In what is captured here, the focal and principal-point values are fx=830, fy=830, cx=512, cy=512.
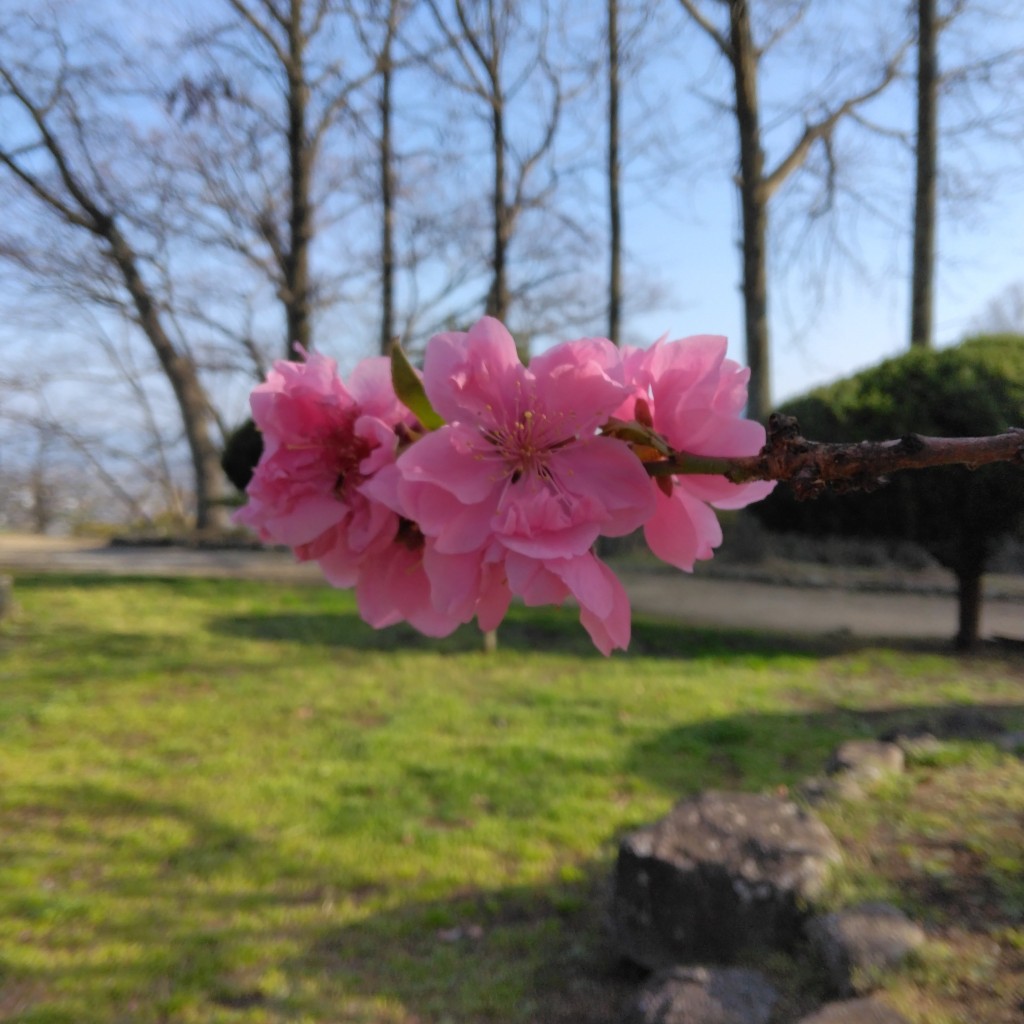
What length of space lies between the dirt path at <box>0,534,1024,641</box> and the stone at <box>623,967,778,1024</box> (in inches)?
198

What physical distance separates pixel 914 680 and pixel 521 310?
26.6 ft

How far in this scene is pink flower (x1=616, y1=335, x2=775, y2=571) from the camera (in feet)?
2.26

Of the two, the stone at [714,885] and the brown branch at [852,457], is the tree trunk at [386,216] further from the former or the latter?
the brown branch at [852,457]

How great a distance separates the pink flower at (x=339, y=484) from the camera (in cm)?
76

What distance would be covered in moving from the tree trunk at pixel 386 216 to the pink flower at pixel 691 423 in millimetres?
8378

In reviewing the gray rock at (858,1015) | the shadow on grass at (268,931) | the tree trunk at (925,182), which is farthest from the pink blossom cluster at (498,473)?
the tree trunk at (925,182)

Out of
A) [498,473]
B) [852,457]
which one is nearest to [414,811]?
[498,473]

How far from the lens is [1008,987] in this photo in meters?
2.18

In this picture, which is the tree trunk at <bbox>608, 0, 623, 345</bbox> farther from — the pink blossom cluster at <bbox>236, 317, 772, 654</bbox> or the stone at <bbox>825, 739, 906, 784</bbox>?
the pink blossom cluster at <bbox>236, 317, 772, 654</bbox>

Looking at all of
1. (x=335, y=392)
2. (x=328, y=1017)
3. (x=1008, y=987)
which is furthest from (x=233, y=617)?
(x=335, y=392)

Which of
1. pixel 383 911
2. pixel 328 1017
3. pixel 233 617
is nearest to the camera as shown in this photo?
pixel 328 1017

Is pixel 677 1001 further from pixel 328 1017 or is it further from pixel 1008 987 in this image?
pixel 328 1017

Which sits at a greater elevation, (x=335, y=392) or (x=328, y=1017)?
(x=335, y=392)

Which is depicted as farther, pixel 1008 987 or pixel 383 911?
pixel 383 911
